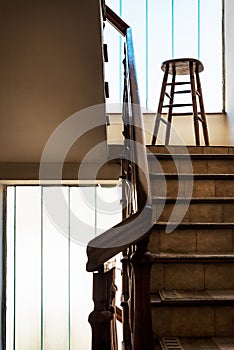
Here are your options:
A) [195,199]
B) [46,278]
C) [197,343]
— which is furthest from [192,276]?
[46,278]

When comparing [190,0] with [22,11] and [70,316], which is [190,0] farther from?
[70,316]

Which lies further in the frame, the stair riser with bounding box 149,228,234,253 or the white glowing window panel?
the white glowing window panel

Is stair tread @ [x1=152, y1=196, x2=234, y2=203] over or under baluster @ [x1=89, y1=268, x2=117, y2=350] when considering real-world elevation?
over

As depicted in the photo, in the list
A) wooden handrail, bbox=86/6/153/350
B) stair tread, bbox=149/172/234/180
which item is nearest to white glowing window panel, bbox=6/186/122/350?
stair tread, bbox=149/172/234/180

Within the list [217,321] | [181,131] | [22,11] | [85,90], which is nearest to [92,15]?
[22,11]

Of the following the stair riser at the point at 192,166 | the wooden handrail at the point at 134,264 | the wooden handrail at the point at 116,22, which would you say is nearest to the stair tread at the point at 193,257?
the stair riser at the point at 192,166

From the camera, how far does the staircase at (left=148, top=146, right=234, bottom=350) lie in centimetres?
209

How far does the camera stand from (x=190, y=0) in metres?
4.78

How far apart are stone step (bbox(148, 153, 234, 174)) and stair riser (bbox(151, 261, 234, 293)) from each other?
34.7 inches

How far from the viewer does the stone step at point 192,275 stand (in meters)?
2.30

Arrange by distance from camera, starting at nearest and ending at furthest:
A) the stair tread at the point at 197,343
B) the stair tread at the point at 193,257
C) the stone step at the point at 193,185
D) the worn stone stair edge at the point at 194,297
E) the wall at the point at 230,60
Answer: the stair tread at the point at 197,343
the worn stone stair edge at the point at 194,297
the stair tread at the point at 193,257
the stone step at the point at 193,185
the wall at the point at 230,60

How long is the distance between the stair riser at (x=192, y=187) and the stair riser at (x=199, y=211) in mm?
157

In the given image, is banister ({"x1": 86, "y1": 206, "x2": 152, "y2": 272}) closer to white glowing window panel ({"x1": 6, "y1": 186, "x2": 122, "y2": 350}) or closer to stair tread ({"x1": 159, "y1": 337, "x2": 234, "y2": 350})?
stair tread ({"x1": 159, "y1": 337, "x2": 234, "y2": 350})

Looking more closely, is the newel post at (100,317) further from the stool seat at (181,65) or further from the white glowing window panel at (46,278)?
the white glowing window panel at (46,278)
